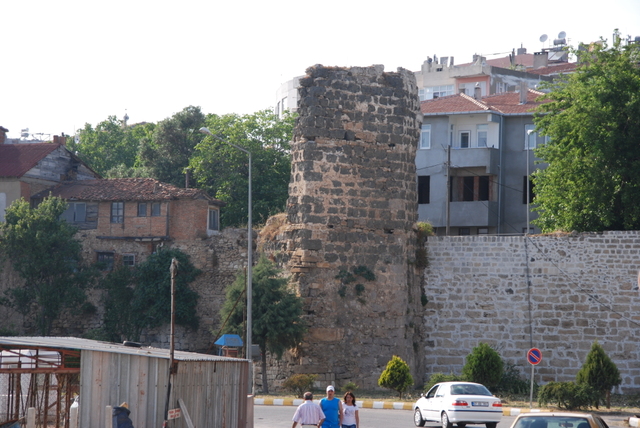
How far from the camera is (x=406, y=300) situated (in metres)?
26.0

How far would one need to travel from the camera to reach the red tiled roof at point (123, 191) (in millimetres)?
34344

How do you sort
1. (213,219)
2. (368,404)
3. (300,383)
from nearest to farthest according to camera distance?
1. (368,404)
2. (300,383)
3. (213,219)

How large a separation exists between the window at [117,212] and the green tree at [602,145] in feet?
49.3

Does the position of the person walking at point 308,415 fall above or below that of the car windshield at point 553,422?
below

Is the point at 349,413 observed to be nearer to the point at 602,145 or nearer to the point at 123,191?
the point at 602,145

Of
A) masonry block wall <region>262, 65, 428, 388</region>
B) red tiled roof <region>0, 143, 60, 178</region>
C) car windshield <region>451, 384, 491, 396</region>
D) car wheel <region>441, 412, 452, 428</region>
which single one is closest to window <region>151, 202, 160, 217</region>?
red tiled roof <region>0, 143, 60, 178</region>

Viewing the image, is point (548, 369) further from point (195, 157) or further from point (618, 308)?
point (195, 157)

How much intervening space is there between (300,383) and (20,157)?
2025 cm

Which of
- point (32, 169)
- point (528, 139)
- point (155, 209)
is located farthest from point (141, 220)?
point (528, 139)

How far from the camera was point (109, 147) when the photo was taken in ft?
192

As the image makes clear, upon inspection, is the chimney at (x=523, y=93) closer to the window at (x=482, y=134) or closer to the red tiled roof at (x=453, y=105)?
the red tiled roof at (x=453, y=105)

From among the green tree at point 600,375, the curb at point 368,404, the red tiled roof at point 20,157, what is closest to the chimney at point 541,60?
the red tiled roof at point 20,157

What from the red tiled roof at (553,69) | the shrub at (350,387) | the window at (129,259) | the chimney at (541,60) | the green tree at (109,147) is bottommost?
the shrub at (350,387)

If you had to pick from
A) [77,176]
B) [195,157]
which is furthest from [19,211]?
[195,157]
